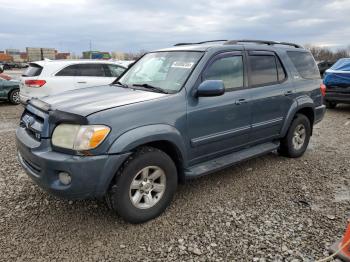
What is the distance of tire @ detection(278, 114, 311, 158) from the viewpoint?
5195 mm

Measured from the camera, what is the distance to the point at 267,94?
14.8 feet

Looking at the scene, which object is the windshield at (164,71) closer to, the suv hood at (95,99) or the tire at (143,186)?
the suv hood at (95,99)

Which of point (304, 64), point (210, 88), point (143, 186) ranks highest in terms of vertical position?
point (304, 64)

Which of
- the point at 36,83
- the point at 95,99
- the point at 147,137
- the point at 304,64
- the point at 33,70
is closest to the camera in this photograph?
the point at 147,137

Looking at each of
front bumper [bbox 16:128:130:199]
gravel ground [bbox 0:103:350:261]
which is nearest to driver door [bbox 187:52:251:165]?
gravel ground [bbox 0:103:350:261]

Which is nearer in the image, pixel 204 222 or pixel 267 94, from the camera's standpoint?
pixel 204 222

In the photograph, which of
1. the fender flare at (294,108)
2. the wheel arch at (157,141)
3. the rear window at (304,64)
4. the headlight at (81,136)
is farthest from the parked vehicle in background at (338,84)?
the headlight at (81,136)

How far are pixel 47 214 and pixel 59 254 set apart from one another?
0.80 metres

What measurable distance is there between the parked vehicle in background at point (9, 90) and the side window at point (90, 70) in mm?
4133

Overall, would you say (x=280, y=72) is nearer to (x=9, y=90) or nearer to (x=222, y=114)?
(x=222, y=114)

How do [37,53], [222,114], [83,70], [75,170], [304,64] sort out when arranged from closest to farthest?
1. [75,170]
2. [222,114]
3. [304,64]
4. [83,70]
5. [37,53]

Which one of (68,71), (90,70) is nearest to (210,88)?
(68,71)

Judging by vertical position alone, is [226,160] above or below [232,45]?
below

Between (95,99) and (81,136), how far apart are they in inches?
26.6
